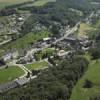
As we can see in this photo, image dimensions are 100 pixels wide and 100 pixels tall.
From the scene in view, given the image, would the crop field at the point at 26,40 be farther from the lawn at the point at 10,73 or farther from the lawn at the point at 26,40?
the lawn at the point at 10,73

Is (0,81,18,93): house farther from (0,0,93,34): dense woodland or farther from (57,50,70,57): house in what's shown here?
(0,0,93,34): dense woodland

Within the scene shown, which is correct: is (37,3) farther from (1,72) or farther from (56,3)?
(1,72)

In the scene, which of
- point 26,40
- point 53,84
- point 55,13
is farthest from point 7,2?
point 53,84

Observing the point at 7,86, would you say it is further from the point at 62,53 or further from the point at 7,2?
the point at 7,2

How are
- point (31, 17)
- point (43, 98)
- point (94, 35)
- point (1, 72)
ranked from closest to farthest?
point (43, 98)
point (1, 72)
point (94, 35)
point (31, 17)

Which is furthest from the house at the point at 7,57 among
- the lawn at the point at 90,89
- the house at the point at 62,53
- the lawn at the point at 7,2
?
the lawn at the point at 7,2

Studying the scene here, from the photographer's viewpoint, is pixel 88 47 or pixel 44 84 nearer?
pixel 44 84

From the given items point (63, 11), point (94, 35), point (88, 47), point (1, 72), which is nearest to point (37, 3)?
point (63, 11)

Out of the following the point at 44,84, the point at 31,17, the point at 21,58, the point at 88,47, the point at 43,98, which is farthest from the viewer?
the point at 31,17
